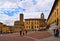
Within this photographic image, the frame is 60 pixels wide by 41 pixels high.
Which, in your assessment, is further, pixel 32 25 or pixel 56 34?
pixel 32 25

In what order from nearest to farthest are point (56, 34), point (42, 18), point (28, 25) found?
1. point (56, 34)
2. point (28, 25)
3. point (42, 18)

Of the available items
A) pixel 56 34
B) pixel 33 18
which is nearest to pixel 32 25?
pixel 33 18

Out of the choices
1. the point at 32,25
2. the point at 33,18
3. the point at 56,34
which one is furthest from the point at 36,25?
the point at 56,34

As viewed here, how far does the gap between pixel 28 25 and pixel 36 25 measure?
8460 millimetres

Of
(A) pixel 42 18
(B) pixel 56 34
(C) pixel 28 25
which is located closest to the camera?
(B) pixel 56 34

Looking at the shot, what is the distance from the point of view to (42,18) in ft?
573

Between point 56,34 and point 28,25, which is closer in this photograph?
point 56,34

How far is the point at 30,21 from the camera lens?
561ft

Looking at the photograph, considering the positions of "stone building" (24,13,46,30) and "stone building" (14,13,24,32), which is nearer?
"stone building" (14,13,24,32)

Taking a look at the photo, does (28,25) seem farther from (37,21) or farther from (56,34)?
(56,34)

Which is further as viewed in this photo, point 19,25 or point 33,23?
point 33,23

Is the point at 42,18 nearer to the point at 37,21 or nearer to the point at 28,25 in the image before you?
the point at 37,21

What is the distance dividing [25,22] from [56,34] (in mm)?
140759

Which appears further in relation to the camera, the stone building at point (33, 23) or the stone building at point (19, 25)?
the stone building at point (33, 23)
